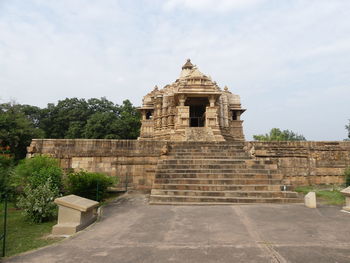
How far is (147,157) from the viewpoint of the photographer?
10.3 metres

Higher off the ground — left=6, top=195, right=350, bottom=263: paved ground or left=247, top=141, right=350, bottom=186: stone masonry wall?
left=247, top=141, right=350, bottom=186: stone masonry wall

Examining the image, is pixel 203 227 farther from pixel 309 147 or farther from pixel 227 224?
pixel 309 147

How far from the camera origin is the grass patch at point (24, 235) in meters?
3.92

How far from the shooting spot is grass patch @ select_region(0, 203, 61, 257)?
154 inches

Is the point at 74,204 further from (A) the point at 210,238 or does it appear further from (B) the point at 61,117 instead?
(B) the point at 61,117

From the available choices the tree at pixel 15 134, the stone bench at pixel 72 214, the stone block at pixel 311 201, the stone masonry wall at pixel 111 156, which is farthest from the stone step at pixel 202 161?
the tree at pixel 15 134

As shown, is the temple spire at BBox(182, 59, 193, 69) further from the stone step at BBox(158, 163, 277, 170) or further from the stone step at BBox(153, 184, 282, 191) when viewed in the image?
the stone step at BBox(153, 184, 282, 191)

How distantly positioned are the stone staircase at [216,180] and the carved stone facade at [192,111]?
10.3ft

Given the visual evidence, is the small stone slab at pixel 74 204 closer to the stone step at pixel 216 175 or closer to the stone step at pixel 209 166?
the stone step at pixel 216 175

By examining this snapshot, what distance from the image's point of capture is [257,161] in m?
8.81

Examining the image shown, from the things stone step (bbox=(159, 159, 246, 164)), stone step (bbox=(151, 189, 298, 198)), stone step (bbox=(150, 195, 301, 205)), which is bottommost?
stone step (bbox=(150, 195, 301, 205))

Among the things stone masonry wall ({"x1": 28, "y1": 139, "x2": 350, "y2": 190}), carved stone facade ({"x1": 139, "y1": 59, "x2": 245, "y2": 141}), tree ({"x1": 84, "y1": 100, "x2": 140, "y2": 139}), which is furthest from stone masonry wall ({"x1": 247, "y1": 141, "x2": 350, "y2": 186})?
tree ({"x1": 84, "y1": 100, "x2": 140, "y2": 139})

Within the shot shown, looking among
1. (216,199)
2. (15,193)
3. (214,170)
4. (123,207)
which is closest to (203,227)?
(216,199)

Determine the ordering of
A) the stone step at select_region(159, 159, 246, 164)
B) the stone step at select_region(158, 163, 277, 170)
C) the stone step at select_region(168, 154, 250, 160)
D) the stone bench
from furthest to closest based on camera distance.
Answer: the stone step at select_region(168, 154, 250, 160), the stone step at select_region(159, 159, 246, 164), the stone step at select_region(158, 163, 277, 170), the stone bench
